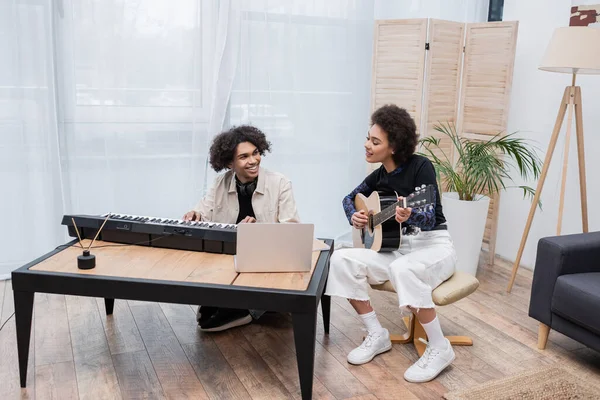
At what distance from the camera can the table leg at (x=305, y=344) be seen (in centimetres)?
205

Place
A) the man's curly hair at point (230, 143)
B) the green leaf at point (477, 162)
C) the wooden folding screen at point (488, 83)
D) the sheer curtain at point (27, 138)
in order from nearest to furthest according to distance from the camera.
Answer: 1. the man's curly hair at point (230, 143)
2. the sheer curtain at point (27, 138)
3. the green leaf at point (477, 162)
4. the wooden folding screen at point (488, 83)

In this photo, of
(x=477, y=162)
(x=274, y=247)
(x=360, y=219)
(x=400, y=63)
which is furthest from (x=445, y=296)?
(x=400, y=63)

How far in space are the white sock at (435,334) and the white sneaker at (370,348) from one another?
23 centimetres

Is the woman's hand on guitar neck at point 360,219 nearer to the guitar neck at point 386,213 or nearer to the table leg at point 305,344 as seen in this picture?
the guitar neck at point 386,213

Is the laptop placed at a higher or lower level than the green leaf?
lower

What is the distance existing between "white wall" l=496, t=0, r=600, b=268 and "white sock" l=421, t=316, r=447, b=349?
5.33 ft

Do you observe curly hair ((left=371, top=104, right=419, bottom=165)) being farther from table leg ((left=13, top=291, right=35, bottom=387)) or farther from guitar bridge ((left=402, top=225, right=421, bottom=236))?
table leg ((left=13, top=291, right=35, bottom=387))

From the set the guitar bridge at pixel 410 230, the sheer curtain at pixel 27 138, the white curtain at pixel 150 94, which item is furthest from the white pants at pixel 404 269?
the sheer curtain at pixel 27 138

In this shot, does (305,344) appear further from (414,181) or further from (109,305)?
(109,305)

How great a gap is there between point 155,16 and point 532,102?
8.11 feet

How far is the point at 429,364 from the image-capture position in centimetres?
241

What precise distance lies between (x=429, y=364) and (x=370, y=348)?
27 centimetres

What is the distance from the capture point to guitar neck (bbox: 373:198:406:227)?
2.33 meters

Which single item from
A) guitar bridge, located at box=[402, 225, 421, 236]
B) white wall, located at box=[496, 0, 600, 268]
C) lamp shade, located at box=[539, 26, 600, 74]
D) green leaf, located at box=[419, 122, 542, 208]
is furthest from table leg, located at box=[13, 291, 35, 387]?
white wall, located at box=[496, 0, 600, 268]
